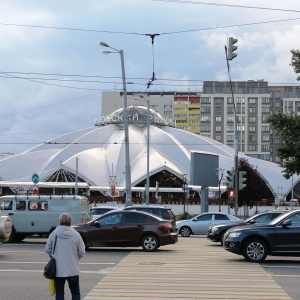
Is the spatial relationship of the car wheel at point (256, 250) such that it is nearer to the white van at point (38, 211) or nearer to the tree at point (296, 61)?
the white van at point (38, 211)

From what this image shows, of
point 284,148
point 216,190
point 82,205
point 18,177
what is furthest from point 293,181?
point 82,205

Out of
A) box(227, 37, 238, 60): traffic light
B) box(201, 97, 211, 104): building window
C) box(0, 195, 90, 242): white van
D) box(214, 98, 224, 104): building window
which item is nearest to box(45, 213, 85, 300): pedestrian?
box(227, 37, 238, 60): traffic light

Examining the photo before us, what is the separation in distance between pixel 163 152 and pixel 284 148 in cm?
6203

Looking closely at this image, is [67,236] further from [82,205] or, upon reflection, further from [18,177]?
[18,177]

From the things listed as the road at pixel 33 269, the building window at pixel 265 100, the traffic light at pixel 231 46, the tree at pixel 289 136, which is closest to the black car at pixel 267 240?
the road at pixel 33 269

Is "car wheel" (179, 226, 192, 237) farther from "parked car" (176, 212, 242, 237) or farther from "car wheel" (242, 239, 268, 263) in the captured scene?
"car wheel" (242, 239, 268, 263)

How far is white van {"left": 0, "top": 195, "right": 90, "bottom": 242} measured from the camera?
29.8 meters

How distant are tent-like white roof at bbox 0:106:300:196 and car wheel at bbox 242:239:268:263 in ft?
220

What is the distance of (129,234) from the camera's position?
83.1 feet

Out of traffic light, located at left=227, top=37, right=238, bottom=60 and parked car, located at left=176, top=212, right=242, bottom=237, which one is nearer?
traffic light, located at left=227, top=37, right=238, bottom=60

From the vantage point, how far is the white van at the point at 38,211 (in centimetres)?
2984

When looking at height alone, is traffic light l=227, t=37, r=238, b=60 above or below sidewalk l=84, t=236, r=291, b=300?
above

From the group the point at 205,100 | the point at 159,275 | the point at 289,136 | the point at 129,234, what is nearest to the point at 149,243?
the point at 129,234

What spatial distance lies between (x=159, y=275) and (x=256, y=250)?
17.0 feet
